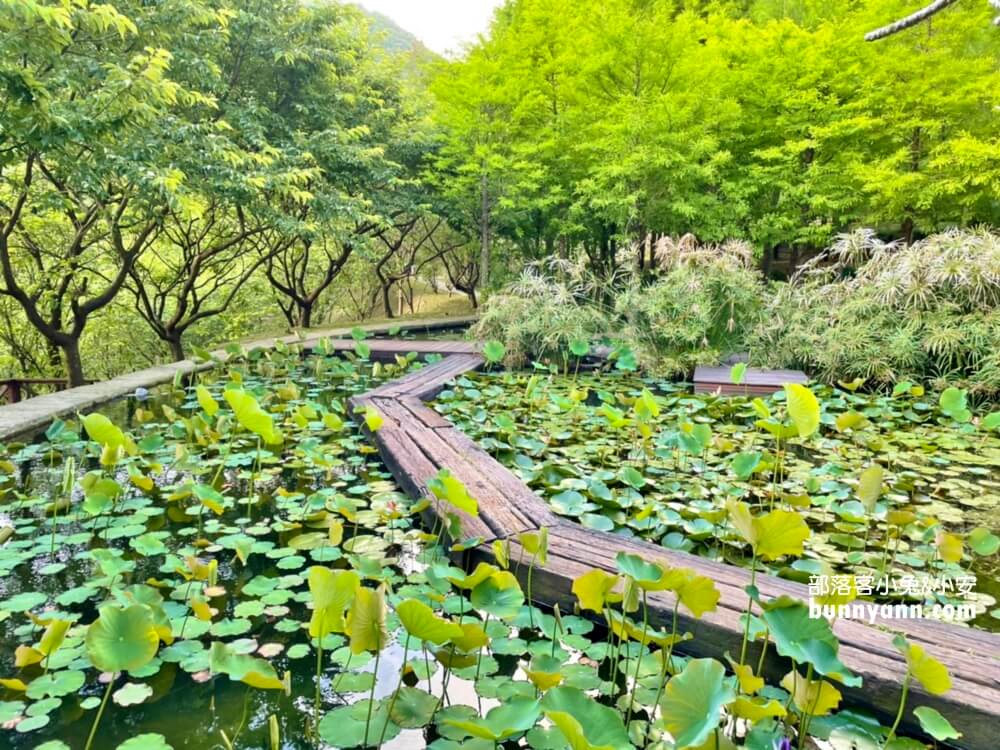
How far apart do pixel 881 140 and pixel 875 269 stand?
15.9ft

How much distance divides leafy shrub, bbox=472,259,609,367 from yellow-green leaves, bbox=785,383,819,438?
160 inches

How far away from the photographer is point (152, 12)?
15.1ft

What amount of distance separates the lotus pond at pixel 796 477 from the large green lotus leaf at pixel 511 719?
57 centimetres

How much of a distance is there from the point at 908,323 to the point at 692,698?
533 centimetres

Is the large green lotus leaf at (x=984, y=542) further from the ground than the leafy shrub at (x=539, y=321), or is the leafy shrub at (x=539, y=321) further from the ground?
the leafy shrub at (x=539, y=321)

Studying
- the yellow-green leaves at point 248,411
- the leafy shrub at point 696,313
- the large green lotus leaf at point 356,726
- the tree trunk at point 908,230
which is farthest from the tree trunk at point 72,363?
the tree trunk at point 908,230

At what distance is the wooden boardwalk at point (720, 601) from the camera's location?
4.19 ft

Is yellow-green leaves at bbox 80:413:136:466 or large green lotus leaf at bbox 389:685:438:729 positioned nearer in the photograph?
large green lotus leaf at bbox 389:685:438:729

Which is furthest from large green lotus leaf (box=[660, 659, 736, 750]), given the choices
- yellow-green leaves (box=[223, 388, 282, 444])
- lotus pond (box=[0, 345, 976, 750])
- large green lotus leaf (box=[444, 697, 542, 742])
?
yellow-green leaves (box=[223, 388, 282, 444])

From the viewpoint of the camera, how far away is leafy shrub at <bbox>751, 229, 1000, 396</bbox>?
477cm

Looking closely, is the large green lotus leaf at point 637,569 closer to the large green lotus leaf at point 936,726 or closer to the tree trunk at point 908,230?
the large green lotus leaf at point 936,726

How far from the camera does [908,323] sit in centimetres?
517

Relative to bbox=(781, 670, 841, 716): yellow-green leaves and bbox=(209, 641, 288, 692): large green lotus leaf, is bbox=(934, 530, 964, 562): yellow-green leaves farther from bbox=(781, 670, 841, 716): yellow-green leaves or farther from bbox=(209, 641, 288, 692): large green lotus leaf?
bbox=(209, 641, 288, 692): large green lotus leaf

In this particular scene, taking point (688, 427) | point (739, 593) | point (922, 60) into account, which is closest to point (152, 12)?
point (688, 427)
